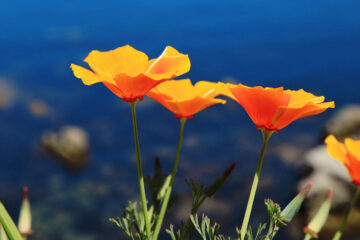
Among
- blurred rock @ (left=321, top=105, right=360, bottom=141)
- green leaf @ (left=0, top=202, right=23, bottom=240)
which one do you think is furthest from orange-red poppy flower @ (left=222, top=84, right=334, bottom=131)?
blurred rock @ (left=321, top=105, right=360, bottom=141)

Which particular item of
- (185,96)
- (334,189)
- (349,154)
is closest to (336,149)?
(349,154)

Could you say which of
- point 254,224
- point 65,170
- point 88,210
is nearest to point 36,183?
point 65,170

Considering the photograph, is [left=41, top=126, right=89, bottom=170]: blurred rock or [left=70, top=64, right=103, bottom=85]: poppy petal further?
[left=41, top=126, right=89, bottom=170]: blurred rock

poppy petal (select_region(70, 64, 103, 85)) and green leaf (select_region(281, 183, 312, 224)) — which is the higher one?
poppy petal (select_region(70, 64, 103, 85))

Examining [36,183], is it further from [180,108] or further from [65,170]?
[180,108]

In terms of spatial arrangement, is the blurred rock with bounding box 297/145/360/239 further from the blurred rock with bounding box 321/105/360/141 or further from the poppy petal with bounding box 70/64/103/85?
the poppy petal with bounding box 70/64/103/85
